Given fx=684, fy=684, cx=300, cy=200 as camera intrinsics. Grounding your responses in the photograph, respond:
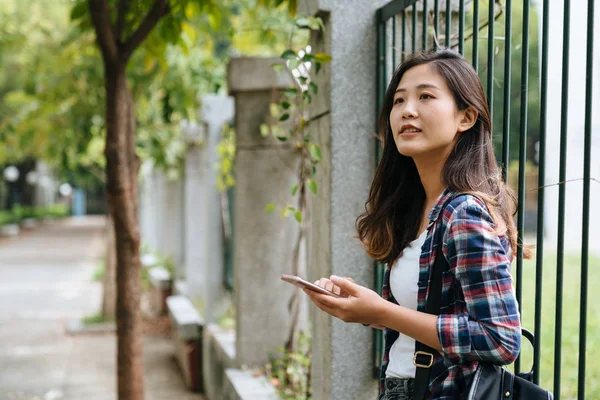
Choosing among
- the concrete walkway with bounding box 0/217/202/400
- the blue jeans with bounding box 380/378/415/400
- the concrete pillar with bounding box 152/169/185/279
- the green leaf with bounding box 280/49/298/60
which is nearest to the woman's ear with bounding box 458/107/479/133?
the blue jeans with bounding box 380/378/415/400

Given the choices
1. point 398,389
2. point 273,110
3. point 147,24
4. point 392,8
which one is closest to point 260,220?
point 273,110

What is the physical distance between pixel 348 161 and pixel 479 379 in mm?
1636

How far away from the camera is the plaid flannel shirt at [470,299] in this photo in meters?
1.59

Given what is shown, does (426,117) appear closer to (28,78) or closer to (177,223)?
(28,78)

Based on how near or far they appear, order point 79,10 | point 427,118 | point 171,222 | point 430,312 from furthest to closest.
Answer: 1. point 171,222
2. point 79,10
3. point 427,118
4. point 430,312

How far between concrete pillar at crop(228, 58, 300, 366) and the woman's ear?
141 inches

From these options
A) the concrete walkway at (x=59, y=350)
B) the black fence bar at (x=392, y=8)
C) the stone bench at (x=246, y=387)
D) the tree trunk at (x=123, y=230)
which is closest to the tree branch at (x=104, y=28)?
the tree trunk at (x=123, y=230)

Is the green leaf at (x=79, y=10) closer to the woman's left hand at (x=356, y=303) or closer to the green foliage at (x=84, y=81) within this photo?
the green foliage at (x=84, y=81)

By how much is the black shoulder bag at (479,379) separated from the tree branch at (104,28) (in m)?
3.17

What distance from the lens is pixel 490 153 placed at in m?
1.84

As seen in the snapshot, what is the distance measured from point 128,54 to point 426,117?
9.90ft

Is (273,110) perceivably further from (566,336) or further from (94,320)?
(94,320)

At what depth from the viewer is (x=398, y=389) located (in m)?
1.94

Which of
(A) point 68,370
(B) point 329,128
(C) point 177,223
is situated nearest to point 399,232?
(B) point 329,128
